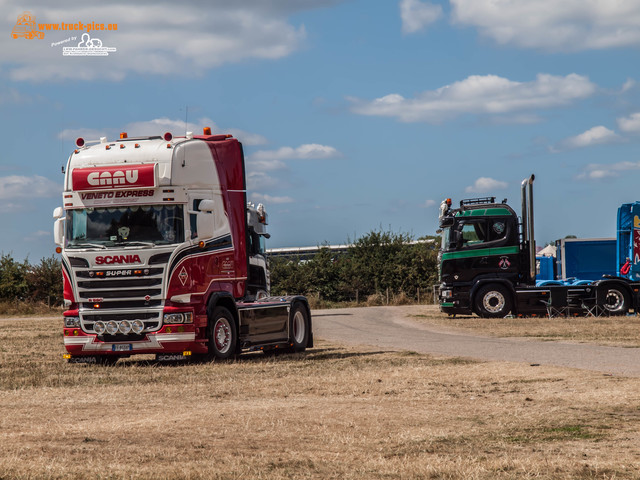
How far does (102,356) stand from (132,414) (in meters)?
6.78

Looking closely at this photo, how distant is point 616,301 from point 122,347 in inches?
742

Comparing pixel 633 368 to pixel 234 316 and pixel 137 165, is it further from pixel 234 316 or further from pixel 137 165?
pixel 137 165

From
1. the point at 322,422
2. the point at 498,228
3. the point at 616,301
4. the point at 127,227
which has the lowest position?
the point at 322,422

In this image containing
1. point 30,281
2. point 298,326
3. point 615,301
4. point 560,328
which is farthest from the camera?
point 30,281

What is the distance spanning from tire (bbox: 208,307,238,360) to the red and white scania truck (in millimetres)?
23

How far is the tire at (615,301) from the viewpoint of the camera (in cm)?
2895

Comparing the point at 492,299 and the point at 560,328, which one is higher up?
the point at 492,299

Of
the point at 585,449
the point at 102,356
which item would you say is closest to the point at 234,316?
the point at 102,356

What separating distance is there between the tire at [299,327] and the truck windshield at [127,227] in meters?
3.49

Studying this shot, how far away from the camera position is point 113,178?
50.2 ft

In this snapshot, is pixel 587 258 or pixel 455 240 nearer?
pixel 455 240

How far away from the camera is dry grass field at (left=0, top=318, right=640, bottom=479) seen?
663 cm

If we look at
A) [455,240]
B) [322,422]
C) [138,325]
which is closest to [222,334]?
[138,325]

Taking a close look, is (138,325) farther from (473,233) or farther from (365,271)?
(365,271)
